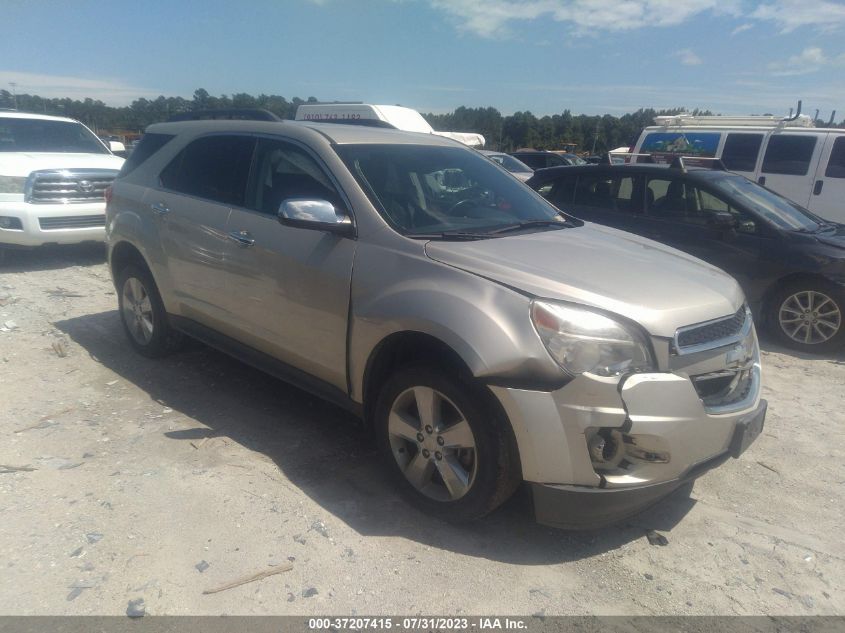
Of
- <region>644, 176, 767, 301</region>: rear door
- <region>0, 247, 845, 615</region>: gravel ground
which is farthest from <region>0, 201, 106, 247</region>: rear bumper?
<region>644, 176, 767, 301</region>: rear door

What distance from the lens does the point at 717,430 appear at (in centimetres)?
279

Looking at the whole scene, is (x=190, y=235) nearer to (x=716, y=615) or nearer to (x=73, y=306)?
(x=73, y=306)

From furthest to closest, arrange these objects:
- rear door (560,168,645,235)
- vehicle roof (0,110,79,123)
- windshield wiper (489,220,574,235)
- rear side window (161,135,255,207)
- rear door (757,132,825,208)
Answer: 1. rear door (757,132,825,208)
2. vehicle roof (0,110,79,123)
3. rear door (560,168,645,235)
4. rear side window (161,135,255,207)
5. windshield wiper (489,220,574,235)

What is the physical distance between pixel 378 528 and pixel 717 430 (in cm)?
160

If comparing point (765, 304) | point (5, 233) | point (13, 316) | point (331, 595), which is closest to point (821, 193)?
point (765, 304)

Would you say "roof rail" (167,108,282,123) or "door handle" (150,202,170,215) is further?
"door handle" (150,202,170,215)

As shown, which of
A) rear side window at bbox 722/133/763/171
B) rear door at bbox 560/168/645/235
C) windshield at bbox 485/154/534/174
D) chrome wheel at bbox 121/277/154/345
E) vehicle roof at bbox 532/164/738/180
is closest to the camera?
chrome wheel at bbox 121/277/154/345

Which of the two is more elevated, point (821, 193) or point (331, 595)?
point (821, 193)

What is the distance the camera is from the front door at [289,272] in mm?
3414

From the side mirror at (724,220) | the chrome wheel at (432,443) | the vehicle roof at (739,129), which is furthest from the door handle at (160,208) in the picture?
the vehicle roof at (739,129)

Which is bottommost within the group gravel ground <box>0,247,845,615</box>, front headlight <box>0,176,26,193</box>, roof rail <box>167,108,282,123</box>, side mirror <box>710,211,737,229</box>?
gravel ground <box>0,247,845,615</box>

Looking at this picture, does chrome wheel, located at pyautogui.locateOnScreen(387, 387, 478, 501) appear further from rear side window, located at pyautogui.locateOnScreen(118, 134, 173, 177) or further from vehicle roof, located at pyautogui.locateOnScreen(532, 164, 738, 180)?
vehicle roof, located at pyautogui.locateOnScreen(532, 164, 738, 180)

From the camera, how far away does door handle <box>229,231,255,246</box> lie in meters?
→ 3.86

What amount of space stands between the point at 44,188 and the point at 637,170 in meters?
7.14
